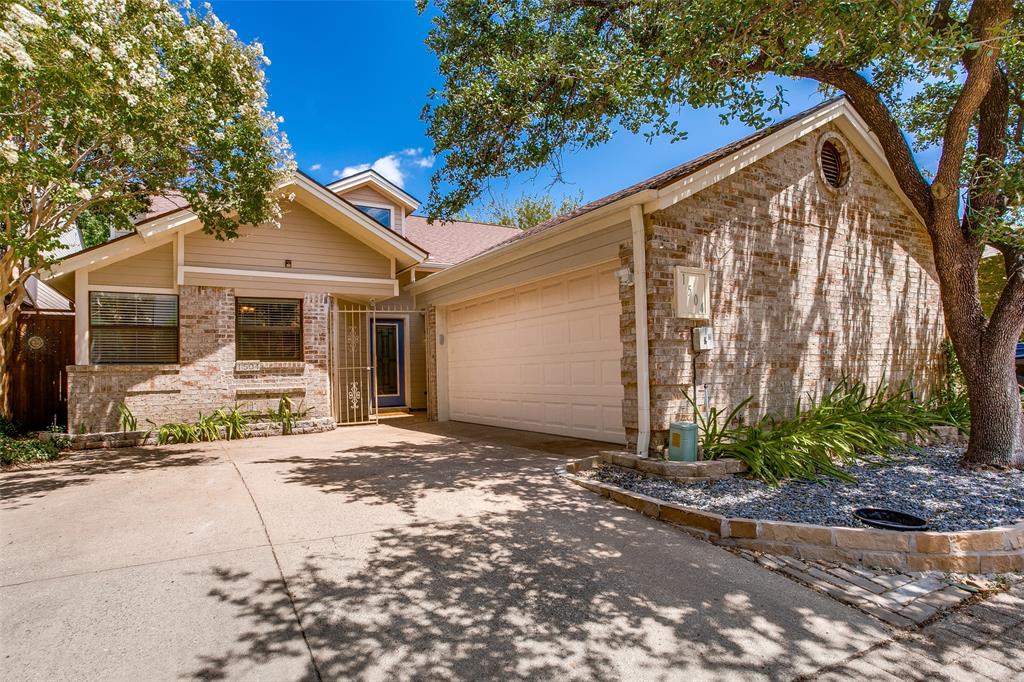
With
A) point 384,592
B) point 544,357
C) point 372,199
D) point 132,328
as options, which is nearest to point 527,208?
point 372,199

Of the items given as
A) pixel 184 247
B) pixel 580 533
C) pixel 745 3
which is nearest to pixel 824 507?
pixel 580 533

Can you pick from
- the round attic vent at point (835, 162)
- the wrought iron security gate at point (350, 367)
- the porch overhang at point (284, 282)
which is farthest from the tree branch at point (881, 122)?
the wrought iron security gate at point (350, 367)

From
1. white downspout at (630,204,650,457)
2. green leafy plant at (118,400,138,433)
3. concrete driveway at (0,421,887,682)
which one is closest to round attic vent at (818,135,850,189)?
white downspout at (630,204,650,457)

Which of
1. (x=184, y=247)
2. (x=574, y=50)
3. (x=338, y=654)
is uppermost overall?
(x=574, y=50)

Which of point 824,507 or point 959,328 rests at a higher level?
point 959,328

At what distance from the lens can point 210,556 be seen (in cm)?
361

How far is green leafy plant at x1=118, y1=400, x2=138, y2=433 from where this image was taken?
8.34 meters

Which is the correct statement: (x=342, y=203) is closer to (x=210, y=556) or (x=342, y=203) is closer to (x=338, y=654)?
(x=210, y=556)

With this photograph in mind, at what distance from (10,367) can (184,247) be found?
346cm

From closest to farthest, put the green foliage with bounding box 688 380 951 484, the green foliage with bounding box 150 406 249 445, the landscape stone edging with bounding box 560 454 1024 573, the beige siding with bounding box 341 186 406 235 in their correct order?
the landscape stone edging with bounding box 560 454 1024 573 < the green foliage with bounding box 688 380 951 484 < the green foliage with bounding box 150 406 249 445 < the beige siding with bounding box 341 186 406 235

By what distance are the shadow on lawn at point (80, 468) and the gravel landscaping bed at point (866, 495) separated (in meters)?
5.45

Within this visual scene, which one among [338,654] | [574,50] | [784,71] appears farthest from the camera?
[574,50]

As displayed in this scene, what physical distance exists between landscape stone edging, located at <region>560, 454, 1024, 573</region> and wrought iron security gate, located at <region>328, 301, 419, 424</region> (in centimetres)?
757

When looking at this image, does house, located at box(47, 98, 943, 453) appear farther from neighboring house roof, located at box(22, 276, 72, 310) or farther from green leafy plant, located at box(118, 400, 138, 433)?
neighboring house roof, located at box(22, 276, 72, 310)
